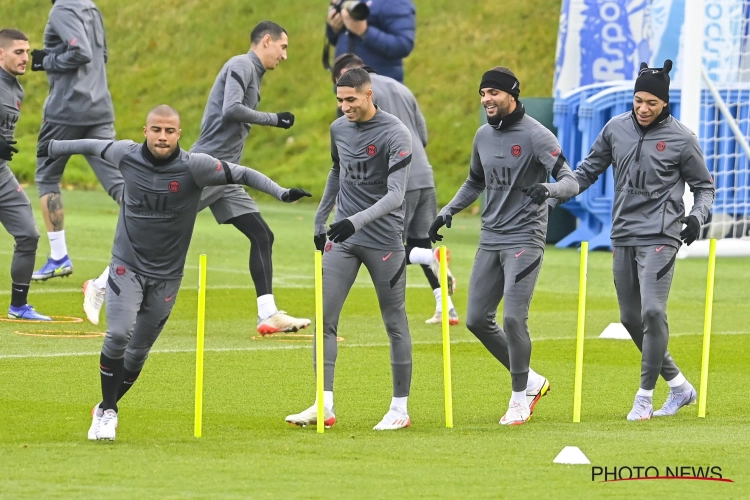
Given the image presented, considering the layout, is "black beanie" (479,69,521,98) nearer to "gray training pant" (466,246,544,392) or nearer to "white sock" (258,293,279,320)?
"gray training pant" (466,246,544,392)

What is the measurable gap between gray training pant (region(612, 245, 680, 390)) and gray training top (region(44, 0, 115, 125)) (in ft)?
20.1

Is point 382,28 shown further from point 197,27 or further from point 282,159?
point 197,27

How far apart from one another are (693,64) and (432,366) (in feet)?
31.5

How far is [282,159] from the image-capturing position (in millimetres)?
33031

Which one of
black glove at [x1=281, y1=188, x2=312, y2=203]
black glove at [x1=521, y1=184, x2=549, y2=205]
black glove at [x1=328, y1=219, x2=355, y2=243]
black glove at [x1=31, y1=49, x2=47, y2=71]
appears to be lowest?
black glove at [x1=328, y1=219, x2=355, y2=243]

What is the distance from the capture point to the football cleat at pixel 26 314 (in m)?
12.3

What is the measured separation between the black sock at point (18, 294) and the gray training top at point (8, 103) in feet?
3.21

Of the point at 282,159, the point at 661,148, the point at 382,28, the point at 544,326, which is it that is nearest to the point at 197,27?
the point at 282,159

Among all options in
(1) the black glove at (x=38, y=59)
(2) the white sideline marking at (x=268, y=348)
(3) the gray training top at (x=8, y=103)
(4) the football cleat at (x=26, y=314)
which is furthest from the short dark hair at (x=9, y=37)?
(2) the white sideline marking at (x=268, y=348)

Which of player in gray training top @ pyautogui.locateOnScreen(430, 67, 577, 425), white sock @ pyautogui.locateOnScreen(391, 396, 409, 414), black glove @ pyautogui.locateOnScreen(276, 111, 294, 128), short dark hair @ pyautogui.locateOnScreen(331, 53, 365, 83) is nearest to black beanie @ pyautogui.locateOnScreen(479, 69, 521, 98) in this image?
player in gray training top @ pyautogui.locateOnScreen(430, 67, 577, 425)

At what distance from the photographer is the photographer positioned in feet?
47.6

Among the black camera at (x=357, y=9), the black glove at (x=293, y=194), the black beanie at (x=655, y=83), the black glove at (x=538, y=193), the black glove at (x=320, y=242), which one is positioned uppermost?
the black camera at (x=357, y=9)

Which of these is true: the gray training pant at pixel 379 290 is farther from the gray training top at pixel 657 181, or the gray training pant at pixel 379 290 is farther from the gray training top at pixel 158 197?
the gray training top at pixel 657 181

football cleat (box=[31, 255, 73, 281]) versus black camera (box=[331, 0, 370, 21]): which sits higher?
black camera (box=[331, 0, 370, 21])
